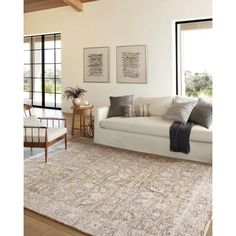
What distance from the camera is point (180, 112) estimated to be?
398 centimetres

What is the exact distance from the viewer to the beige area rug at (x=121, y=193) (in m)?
2.11

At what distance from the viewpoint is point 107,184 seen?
9.53 ft

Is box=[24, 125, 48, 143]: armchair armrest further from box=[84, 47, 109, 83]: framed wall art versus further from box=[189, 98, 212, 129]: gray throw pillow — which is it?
box=[84, 47, 109, 83]: framed wall art

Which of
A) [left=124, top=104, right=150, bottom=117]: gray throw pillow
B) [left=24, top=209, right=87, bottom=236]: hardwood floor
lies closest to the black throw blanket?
[left=124, top=104, right=150, bottom=117]: gray throw pillow

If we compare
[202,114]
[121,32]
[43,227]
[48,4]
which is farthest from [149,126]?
[48,4]

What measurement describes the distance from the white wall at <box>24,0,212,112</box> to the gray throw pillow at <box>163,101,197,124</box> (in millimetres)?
Answer: 2060

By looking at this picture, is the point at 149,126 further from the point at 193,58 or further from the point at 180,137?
the point at 193,58

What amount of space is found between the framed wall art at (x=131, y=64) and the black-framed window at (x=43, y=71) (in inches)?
92.5

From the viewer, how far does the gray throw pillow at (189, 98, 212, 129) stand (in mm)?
3713
